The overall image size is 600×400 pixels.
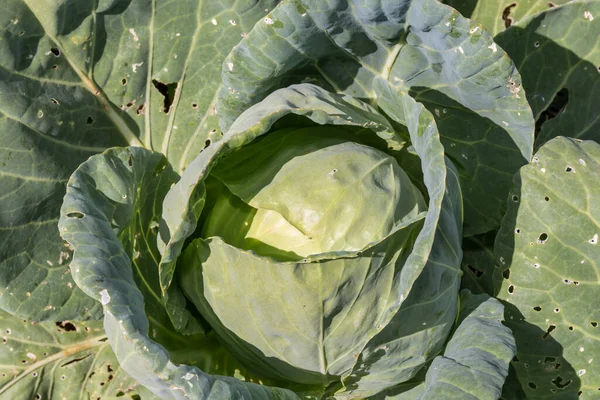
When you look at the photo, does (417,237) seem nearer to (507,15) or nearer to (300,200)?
(300,200)

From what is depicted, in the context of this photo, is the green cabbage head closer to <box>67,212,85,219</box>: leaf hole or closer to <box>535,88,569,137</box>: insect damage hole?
<box>67,212,85,219</box>: leaf hole

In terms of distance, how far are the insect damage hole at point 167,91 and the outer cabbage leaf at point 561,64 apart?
1392 mm

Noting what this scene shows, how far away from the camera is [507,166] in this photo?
8.99 ft

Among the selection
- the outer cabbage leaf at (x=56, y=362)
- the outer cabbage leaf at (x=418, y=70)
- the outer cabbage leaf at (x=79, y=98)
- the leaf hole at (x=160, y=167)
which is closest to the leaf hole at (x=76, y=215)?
the outer cabbage leaf at (x=79, y=98)

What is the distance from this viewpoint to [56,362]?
3162 mm

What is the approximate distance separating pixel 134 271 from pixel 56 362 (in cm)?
88

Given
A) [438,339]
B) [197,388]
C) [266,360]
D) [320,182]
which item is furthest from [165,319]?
[438,339]

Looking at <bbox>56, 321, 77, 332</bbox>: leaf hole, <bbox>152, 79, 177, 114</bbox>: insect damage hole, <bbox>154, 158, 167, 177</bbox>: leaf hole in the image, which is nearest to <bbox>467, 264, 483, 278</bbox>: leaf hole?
<bbox>154, 158, 167, 177</bbox>: leaf hole

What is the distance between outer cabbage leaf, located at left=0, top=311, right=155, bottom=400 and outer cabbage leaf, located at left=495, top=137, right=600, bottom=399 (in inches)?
67.9

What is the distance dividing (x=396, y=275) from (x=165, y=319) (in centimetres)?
98

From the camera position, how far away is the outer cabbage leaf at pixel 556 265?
254 cm

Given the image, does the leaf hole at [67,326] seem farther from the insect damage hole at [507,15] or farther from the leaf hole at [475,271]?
the insect damage hole at [507,15]

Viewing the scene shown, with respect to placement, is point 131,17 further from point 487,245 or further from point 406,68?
point 487,245

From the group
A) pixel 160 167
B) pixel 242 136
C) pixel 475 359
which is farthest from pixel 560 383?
pixel 160 167
